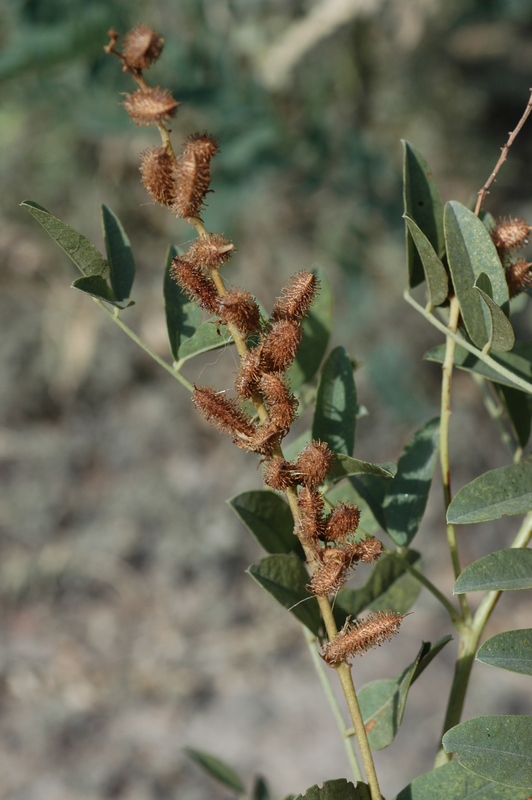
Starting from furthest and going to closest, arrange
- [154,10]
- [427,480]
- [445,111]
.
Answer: [445,111], [154,10], [427,480]

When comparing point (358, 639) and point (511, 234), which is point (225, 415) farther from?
point (511, 234)

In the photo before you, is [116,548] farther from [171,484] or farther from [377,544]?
[377,544]

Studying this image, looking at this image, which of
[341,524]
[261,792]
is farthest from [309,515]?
[261,792]

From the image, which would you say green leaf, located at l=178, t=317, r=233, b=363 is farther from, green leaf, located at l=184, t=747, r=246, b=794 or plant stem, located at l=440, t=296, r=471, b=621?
green leaf, located at l=184, t=747, r=246, b=794

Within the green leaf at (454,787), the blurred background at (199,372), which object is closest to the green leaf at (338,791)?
the green leaf at (454,787)

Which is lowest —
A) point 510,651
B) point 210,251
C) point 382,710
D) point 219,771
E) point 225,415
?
point 219,771

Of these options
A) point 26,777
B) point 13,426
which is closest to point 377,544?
point 26,777
